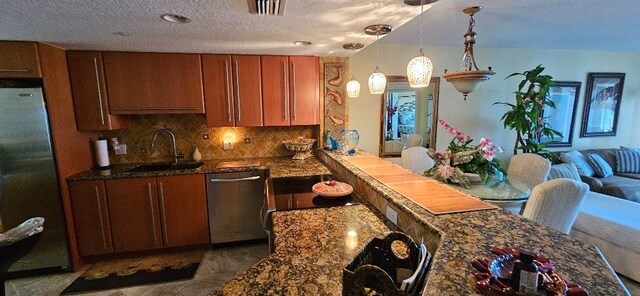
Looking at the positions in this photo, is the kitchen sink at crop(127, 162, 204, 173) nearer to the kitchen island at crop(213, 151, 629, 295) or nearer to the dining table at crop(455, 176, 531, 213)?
the kitchen island at crop(213, 151, 629, 295)

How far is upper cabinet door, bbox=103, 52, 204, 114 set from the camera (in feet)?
8.64

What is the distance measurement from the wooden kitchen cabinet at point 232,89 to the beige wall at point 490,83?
1.23 metres

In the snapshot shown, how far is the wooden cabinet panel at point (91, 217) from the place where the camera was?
2.48 metres

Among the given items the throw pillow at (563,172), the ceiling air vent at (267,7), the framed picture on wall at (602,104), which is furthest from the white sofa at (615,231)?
the ceiling air vent at (267,7)

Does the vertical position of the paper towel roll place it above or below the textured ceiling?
below

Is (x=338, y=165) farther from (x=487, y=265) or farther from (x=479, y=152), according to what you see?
(x=487, y=265)

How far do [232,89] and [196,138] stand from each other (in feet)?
2.57

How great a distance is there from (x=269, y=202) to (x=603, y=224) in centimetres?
290

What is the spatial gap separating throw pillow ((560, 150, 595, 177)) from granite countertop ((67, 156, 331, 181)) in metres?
3.56

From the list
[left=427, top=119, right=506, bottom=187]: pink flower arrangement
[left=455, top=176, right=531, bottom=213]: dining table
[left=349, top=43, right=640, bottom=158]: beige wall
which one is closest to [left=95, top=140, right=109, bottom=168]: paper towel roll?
[left=349, top=43, right=640, bottom=158]: beige wall

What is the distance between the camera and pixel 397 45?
136 inches

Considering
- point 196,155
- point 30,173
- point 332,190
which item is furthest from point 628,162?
point 30,173

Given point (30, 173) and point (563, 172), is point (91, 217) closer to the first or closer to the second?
point (30, 173)

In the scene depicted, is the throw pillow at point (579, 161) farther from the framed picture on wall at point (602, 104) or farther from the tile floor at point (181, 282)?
the tile floor at point (181, 282)
